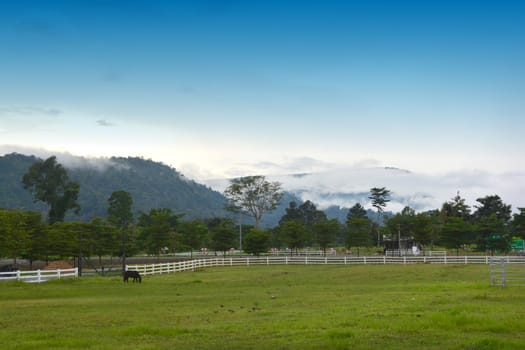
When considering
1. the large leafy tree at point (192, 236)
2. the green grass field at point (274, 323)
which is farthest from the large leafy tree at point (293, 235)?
the green grass field at point (274, 323)

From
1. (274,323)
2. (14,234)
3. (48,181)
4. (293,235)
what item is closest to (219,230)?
(293,235)

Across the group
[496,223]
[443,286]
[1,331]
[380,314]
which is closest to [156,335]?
[1,331]

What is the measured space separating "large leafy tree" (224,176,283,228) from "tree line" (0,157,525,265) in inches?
0.9

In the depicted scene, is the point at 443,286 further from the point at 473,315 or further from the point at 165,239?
the point at 165,239

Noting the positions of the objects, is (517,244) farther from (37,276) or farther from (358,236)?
(37,276)

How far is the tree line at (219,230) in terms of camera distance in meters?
61.3

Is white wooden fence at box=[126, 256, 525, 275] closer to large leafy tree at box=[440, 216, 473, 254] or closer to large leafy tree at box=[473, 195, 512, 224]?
large leafy tree at box=[440, 216, 473, 254]

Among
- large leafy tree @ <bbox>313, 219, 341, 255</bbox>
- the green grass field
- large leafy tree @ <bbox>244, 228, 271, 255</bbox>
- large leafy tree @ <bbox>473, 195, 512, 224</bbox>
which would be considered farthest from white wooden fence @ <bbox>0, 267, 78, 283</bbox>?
large leafy tree @ <bbox>473, 195, 512, 224</bbox>

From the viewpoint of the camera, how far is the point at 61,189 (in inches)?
5399

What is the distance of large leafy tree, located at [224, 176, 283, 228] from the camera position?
12612 cm

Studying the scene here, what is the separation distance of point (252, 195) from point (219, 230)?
38696 millimetres

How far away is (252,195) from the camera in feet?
415

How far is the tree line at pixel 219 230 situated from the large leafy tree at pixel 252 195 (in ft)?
0.08

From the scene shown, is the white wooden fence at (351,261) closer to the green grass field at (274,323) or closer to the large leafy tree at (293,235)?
the large leafy tree at (293,235)
